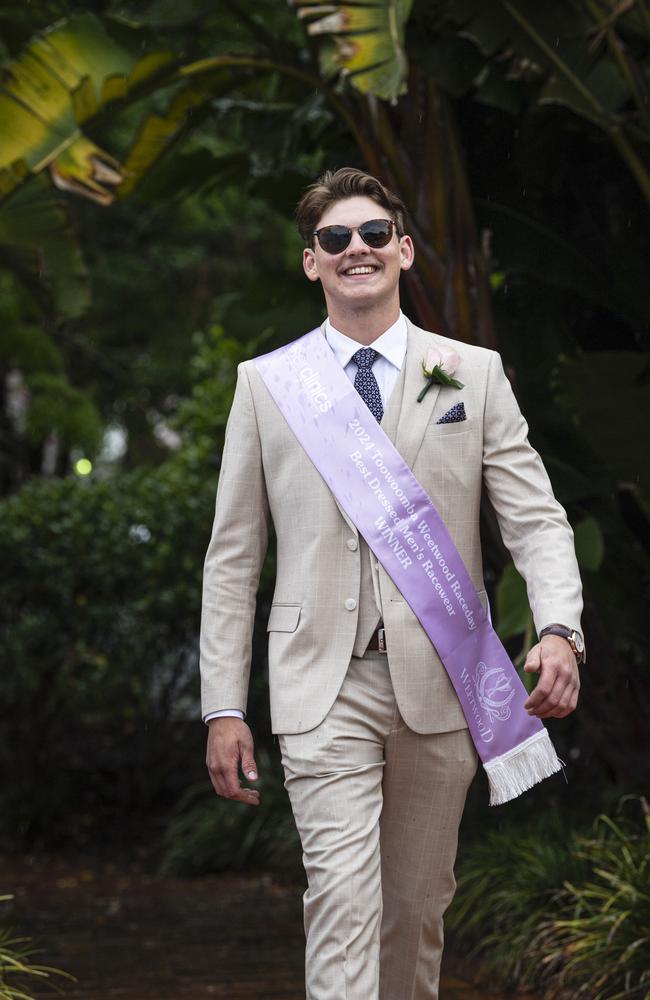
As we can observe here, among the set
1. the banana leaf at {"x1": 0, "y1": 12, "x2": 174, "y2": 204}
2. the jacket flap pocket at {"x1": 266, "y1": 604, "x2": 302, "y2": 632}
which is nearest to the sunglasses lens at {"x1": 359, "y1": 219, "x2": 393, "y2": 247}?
the jacket flap pocket at {"x1": 266, "y1": 604, "x2": 302, "y2": 632}

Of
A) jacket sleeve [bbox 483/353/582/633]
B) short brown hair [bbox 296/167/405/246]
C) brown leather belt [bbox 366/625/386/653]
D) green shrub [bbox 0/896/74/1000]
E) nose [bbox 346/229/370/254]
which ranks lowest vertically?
green shrub [bbox 0/896/74/1000]

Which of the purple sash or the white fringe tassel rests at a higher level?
the purple sash

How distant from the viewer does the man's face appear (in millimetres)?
3449

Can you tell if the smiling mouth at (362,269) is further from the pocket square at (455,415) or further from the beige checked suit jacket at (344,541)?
the pocket square at (455,415)

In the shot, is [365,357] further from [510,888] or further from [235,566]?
[510,888]

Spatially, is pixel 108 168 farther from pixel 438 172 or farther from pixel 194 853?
pixel 194 853

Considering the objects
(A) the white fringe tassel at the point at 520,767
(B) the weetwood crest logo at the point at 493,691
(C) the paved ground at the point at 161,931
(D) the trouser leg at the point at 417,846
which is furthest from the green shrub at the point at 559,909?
(B) the weetwood crest logo at the point at 493,691

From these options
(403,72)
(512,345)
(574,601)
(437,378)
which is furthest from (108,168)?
(574,601)

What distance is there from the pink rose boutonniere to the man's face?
18 centimetres

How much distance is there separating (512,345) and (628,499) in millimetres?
983

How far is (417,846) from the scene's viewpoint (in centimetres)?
339

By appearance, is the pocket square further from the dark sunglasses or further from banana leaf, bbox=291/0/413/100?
banana leaf, bbox=291/0/413/100

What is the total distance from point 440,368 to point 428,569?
482 millimetres

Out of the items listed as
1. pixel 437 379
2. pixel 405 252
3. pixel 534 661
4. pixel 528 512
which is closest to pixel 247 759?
pixel 534 661
